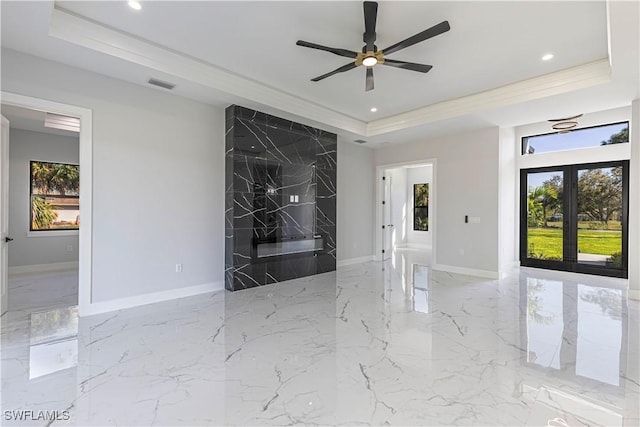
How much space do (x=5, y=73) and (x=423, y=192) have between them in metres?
10.3

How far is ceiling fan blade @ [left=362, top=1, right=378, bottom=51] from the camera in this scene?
2.63 m

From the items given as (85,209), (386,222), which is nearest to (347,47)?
(85,209)

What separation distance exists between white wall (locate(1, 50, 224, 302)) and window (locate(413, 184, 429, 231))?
7767mm

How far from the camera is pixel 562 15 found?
300 cm

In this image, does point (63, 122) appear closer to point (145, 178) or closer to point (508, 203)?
point (145, 178)

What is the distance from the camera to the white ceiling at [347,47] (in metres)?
2.93

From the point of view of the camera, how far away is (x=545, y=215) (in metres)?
6.68

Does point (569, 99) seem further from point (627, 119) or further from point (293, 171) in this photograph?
point (293, 171)

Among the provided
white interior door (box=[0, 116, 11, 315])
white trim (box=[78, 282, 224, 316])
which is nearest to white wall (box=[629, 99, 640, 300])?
white trim (box=[78, 282, 224, 316])

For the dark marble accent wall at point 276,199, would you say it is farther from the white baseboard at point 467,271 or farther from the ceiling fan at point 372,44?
the white baseboard at point 467,271

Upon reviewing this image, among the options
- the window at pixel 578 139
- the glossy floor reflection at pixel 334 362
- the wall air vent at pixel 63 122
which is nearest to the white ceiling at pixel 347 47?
the window at pixel 578 139

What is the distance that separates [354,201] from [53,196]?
22.3 ft

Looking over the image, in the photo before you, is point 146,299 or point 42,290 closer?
point 146,299

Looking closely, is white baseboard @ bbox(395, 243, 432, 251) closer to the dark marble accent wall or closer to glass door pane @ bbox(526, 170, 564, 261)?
glass door pane @ bbox(526, 170, 564, 261)
